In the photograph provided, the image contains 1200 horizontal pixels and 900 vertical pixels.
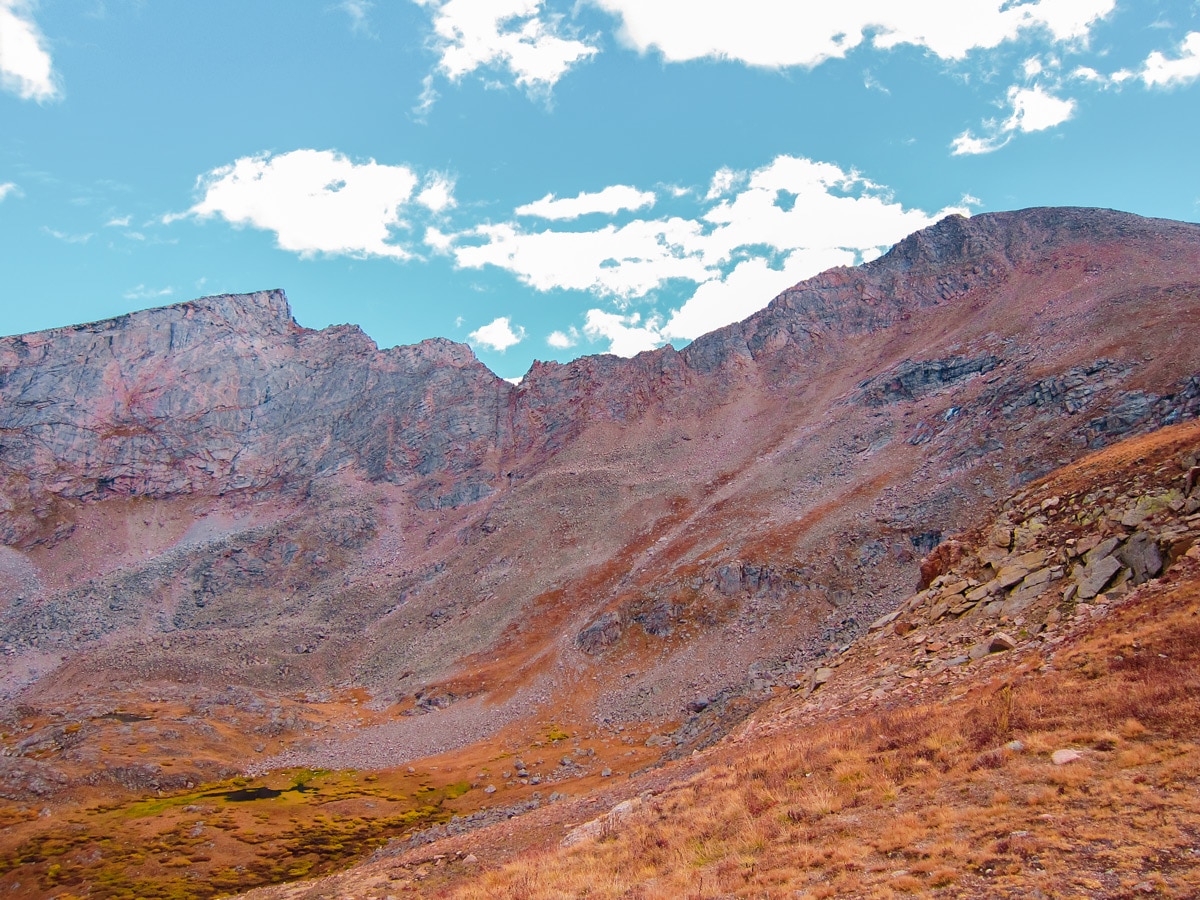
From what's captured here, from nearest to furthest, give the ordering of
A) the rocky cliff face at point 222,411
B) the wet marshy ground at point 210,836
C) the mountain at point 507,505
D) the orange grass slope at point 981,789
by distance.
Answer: the orange grass slope at point 981,789 < the wet marshy ground at point 210,836 < the mountain at point 507,505 < the rocky cliff face at point 222,411

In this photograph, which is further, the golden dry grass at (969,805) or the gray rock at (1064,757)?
the gray rock at (1064,757)

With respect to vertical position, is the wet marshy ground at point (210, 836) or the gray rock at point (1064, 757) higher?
the gray rock at point (1064, 757)

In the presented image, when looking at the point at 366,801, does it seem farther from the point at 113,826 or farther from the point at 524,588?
the point at 524,588

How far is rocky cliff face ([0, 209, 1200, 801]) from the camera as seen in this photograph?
58.5 meters

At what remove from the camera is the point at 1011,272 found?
107 m

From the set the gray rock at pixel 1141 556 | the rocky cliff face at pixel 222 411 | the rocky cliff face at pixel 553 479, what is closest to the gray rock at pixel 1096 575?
the gray rock at pixel 1141 556

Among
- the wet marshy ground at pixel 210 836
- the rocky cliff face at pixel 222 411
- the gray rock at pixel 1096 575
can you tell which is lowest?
the wet marshy ground at pixel 210 836

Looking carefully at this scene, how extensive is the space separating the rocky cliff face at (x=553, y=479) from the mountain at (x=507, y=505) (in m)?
0.52

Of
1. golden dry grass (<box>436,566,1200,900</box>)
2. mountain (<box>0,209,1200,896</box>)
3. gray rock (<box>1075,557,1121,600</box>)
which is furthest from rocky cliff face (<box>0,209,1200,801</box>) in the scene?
gray rock (<box>1075,557,1121,600</box>)

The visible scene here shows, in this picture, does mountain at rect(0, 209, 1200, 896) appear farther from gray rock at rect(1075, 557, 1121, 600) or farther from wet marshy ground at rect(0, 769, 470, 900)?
gray rock at rect(1075, 557, 1121, 600)

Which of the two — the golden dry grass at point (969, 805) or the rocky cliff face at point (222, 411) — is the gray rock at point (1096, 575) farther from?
the rocky cliff face at point (222, 411)

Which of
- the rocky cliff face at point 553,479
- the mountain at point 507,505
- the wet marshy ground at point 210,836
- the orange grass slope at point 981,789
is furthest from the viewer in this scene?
the rocky cliff face at point 553,479

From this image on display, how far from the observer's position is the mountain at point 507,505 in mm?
53375

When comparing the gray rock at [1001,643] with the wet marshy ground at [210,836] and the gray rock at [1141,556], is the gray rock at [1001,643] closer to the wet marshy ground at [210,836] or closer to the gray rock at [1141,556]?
the gray rock at [1141,556]
